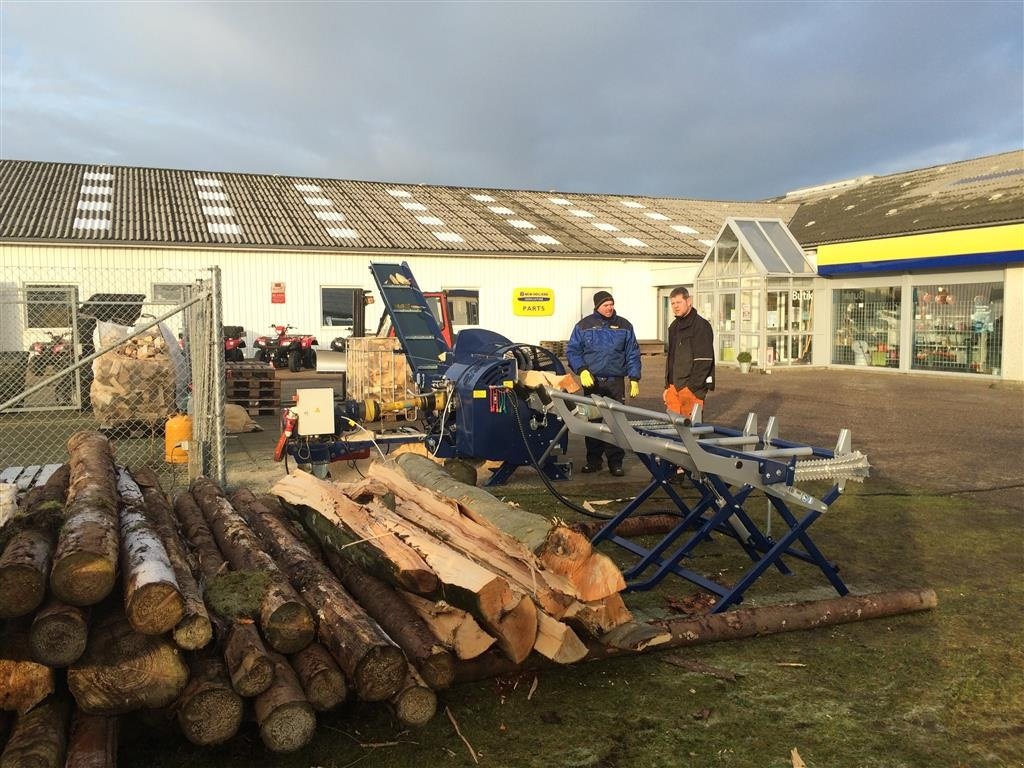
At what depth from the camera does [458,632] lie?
3.40m

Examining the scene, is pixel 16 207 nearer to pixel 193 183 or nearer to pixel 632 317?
pixel 193 183

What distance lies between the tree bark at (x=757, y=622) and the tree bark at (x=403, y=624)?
0.23m

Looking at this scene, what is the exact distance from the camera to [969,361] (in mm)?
18500

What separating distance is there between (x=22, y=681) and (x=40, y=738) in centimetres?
26

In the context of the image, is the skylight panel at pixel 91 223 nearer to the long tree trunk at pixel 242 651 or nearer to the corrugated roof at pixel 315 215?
the corrugated roof at pixel 315 215

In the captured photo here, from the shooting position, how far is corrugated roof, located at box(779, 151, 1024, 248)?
763 inches

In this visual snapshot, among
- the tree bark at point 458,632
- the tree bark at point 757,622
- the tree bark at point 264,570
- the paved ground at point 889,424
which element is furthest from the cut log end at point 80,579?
the paved ground at point 889,424

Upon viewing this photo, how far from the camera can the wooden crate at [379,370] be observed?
39.3 ft

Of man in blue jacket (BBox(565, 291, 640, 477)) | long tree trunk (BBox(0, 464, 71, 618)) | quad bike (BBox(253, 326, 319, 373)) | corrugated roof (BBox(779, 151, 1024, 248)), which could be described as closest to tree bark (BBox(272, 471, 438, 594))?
long tree trunk (BBox(0, 464, 71, 618))

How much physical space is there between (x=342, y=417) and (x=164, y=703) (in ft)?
15.0

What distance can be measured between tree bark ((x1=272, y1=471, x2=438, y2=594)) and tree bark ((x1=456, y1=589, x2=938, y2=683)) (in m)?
0.46

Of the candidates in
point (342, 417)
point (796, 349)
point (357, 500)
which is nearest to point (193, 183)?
point (796, 349)

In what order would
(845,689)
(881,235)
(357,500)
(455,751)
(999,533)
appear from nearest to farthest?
1. (455,751)
2. (845,689)
3. (357,500)
4. (999,533)
5. (881,235)

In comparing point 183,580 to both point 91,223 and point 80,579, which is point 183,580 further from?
point 91,223
